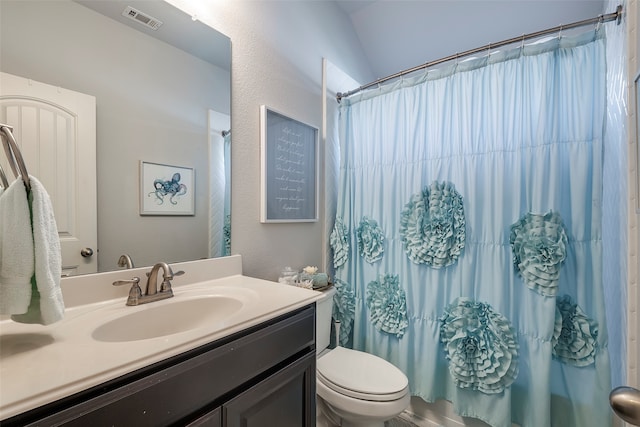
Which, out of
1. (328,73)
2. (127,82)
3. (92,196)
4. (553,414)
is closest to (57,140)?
(92,196)

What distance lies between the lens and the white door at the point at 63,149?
768mm

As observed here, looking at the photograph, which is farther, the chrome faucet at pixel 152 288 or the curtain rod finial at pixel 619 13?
the curtain rod finial at pixel 619 13

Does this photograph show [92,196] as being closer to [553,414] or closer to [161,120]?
[161,120]

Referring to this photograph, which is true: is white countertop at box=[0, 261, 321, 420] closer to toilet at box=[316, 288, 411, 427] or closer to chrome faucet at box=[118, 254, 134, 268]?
chrome faucet at box=[118, 254, 134, 268]

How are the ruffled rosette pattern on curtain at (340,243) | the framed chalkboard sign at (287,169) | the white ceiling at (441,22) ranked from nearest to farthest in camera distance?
the framed chalkboard sign at (287,169), the white ceiling at (441,22), the ruffled rosette pattern on curtain at (340,243)

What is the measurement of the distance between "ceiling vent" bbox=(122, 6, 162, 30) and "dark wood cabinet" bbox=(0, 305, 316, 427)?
1.16 meters

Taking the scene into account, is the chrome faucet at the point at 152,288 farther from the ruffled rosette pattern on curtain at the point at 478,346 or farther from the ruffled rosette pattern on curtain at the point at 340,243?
the ruffled rosette pattern on curtain at the point at 478,346

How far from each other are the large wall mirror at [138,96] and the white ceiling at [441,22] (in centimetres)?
130

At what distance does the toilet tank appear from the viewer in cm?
147

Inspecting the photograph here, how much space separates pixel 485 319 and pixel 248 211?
1.30 meters

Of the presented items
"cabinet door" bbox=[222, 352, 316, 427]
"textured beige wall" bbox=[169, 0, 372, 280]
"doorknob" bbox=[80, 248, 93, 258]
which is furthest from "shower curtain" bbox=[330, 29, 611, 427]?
"doorknob" bbox=[80, 248, 93, 258]

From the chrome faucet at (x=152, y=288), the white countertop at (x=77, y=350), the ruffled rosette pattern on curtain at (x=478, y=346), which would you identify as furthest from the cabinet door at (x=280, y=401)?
the ruffled rosette pattern on curtain at (x=478, y=346)

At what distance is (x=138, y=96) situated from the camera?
1.00m

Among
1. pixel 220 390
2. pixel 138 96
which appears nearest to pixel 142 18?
pixel 138 96
